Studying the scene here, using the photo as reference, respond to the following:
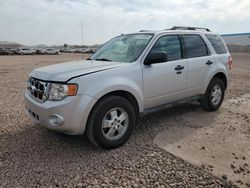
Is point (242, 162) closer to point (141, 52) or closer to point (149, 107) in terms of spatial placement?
point (149, 107)

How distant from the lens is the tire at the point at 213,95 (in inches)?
220

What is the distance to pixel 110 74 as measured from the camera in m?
3.73

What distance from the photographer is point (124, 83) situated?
383 centimetres

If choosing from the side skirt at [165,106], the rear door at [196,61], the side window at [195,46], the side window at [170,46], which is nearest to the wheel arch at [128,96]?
the side skirt at [165,106]

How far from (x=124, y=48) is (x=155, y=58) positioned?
78 centimetres

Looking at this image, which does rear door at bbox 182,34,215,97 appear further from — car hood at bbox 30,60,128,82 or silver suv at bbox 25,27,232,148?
car hood at bbox 30,60,128,82

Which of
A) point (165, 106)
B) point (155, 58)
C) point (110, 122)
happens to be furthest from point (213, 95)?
point (110, 122)

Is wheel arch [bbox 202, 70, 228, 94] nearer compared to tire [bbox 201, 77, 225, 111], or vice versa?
wheel arch [bbox 202, 70, 228, 94]

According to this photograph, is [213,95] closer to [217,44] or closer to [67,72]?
[217,44]

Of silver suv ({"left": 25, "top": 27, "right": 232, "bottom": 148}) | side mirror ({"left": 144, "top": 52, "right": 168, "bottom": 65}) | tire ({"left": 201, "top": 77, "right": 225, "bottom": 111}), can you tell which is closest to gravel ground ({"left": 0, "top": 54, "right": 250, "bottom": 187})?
silver suv ({"left": 25, "top": 27, "right": 232, "bottom": 148})

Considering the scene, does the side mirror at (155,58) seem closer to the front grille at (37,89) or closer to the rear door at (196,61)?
the rear door at (196,61)

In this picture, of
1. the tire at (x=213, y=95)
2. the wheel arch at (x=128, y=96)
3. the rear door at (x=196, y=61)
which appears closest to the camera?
the wheel arch at (x=128, y=96)

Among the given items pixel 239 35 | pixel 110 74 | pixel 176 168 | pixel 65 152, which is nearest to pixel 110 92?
pixel 110 74

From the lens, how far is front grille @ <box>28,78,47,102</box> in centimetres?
361
